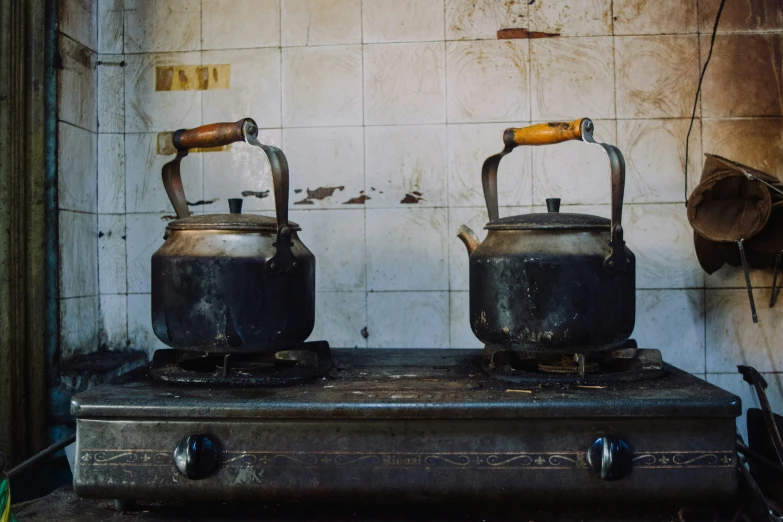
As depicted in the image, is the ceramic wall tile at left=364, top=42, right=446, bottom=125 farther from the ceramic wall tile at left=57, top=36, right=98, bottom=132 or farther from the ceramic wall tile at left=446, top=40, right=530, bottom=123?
the ceramic wall tile at left=57, top=36, right=98, bottom=132

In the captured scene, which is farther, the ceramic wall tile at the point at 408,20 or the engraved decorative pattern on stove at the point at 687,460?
the ceramic wall tile at the point at 408,20

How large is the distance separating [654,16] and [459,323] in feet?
3.45

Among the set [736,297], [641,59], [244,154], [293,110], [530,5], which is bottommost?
[736,297]

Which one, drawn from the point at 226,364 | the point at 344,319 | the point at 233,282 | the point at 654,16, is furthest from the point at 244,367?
the point at 654,16

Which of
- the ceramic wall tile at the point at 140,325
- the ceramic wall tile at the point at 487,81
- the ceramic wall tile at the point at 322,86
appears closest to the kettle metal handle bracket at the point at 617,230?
the ceramic wall tile at the point at 487,81

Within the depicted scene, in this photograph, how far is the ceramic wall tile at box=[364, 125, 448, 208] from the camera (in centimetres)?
182

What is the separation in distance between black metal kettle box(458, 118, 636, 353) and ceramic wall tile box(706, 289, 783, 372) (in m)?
0.74

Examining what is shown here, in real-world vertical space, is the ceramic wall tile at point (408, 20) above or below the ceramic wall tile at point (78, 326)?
above

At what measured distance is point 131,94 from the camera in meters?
1.88

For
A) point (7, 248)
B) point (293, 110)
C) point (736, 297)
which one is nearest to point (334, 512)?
point (7, 248)

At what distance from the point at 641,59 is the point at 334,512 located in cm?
149

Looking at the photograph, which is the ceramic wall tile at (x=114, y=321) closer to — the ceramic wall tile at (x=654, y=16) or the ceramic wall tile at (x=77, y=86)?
the ceramic wall tile at (x=77, y=86)

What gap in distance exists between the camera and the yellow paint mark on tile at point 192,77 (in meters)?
1.86

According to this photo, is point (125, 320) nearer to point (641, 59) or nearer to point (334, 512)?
point (334, 512)
